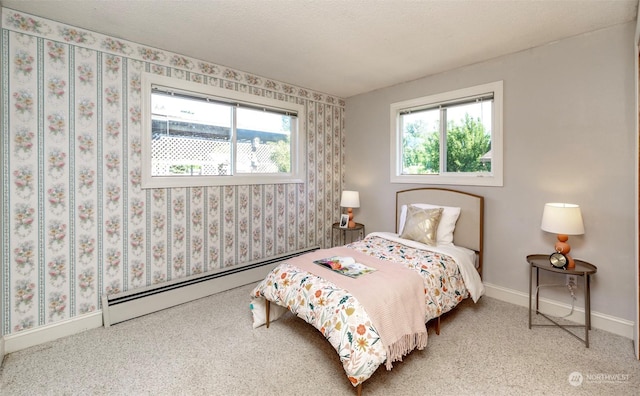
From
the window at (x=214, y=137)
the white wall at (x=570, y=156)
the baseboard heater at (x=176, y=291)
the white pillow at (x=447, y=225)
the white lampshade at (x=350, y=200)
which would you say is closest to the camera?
the white wall at (x=570, y=156)

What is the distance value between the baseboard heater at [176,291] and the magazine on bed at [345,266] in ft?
4.15

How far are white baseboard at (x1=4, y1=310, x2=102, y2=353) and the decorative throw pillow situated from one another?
2.96 m

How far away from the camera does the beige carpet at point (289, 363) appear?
1.77 m

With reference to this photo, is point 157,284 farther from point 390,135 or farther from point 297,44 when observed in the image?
point 390,135

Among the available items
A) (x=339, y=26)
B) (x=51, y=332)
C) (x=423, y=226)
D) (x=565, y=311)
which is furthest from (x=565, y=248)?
(x=51, y=332)

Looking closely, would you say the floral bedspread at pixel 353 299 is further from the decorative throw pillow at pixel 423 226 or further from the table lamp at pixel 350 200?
the table lamp at pixel 350 200

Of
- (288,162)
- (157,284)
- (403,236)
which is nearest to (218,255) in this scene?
(157,284)

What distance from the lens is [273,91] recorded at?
3.66 metres

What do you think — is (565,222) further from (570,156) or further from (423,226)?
(423,226)

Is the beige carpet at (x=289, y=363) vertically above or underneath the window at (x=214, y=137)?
underneath

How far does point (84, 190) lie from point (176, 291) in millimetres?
1202

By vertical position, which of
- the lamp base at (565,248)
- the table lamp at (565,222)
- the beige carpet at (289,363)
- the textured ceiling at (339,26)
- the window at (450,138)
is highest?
the textured ceiling at (339,26)

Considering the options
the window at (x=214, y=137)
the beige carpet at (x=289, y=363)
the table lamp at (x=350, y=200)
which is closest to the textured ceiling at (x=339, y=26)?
the window at (x=214, y=137)

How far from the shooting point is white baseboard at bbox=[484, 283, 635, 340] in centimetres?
233
